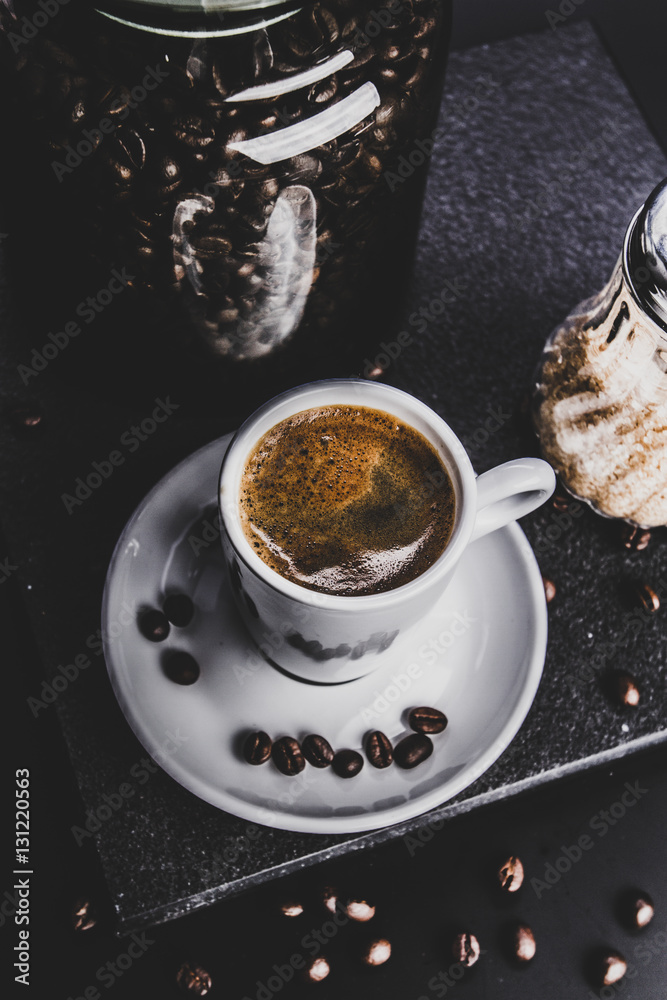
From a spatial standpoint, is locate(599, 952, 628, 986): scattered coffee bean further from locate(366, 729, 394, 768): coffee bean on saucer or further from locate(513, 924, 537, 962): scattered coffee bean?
locate(366, 729, 394, 768): coffee bean on saucer

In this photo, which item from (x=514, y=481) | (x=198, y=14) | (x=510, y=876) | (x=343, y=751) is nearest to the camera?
(x=198, y=14)

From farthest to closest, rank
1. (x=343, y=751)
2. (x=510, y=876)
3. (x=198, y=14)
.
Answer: (x=510, y=876)
(x=343, y=751)
(x=198, y=14)

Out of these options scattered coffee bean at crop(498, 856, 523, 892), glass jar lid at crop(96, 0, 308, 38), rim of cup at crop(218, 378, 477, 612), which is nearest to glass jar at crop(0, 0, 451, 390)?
glass jar lid at crop(96, 0, 308, 38)

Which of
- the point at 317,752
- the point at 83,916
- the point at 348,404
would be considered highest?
the point at 348,404

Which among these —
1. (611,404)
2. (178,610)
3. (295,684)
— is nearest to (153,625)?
(178,610)

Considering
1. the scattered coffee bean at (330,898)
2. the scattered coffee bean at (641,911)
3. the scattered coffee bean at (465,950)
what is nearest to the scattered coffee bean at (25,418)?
the scattered coffee bean at (330,898)

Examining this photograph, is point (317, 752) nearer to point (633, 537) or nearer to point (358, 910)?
point (358, 910)
